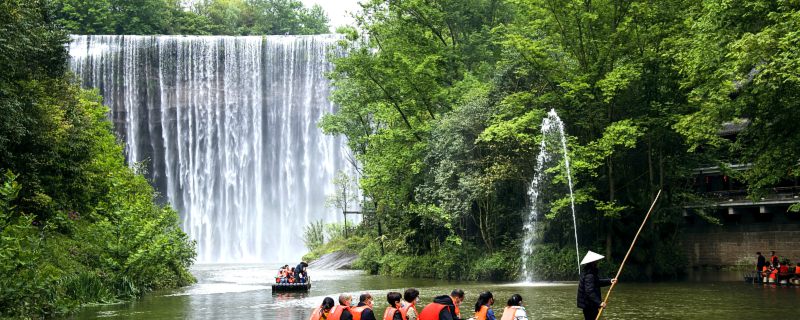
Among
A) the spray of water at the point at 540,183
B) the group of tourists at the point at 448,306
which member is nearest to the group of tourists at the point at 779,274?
the spray of water at the point at 540,183

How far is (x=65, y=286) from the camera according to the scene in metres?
26.6

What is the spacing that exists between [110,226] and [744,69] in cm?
2322

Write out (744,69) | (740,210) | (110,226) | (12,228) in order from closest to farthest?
1. (12,228)
2. (744,69)
3. (110,226)
4. (740,210)

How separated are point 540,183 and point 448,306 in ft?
87.6

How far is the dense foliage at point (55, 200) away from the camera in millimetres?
24359

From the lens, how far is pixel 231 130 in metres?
80.2

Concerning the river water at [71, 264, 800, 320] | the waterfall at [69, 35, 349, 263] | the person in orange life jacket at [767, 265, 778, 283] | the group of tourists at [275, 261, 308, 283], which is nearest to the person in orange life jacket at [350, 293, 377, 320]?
the river water at [71, 264, 800, 320]

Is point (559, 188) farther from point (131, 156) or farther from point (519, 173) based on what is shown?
point (131, 156)

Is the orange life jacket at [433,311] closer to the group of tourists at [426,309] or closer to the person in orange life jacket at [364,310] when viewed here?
the group of tourists at [426,309]

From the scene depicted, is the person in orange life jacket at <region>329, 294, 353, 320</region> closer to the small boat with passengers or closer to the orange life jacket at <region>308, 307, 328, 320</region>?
the orange life jacket at <region>308, 307, 328, 320</region>

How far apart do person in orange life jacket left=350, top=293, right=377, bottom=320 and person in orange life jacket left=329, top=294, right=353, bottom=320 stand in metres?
0.20

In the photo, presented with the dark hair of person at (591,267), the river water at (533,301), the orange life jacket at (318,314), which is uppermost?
the dark hair of person at (591,267)

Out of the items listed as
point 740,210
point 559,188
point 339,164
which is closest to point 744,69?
point 559,188

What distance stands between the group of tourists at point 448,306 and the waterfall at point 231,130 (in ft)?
213
